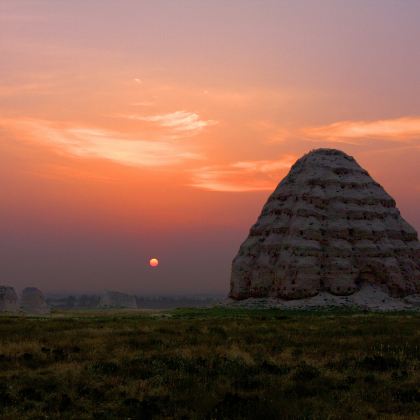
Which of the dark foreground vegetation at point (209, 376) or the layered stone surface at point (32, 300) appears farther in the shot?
the layered stone surface at point (32, 300)

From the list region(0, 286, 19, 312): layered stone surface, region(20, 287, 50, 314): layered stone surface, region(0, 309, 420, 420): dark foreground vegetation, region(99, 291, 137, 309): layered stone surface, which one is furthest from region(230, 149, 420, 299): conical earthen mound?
region(99, 291, 137, 309): layered stone surface

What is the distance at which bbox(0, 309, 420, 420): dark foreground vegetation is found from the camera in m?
14.3

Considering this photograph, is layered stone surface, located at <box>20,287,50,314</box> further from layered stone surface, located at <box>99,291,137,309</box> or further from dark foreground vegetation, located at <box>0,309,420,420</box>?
dark foreground vegetation, located at <box>0,309,420,420</box>

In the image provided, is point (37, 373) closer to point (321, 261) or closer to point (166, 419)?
point (166, 419)

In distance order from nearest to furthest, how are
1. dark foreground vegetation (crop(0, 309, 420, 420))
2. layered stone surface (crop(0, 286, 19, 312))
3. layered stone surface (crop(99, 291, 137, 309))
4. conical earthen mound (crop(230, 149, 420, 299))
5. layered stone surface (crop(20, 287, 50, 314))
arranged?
dark foreground vegetation (crop(0, 309, 420, 420)) → conical earthen mound (crop(230, 149, 420, 299)) → layered stone surface (crop(0, 286, 19, 312)) → layered stone surface (crop(20, 287, 50, 314)) → layered stone surface (crop(99, 291, 137, 309))

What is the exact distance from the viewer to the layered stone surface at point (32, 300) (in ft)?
255

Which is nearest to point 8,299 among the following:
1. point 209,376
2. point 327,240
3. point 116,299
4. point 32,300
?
point 32,300

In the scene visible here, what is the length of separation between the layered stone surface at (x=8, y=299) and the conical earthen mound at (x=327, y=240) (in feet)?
99.6

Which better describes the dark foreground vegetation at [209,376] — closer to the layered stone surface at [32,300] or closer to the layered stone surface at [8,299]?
the layered stone surface at [8,299]

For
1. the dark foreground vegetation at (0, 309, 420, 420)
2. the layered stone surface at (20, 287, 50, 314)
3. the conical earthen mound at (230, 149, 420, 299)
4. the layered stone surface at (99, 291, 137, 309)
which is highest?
the conical earthen mound at (230, 149, 420, 299)

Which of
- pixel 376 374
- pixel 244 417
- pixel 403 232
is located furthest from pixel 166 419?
pixel 403 232

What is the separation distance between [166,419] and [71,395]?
3878 mm

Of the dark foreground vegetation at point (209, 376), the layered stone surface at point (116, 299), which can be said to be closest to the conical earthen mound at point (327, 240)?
the dark foreground vegetation at point (209, 376)

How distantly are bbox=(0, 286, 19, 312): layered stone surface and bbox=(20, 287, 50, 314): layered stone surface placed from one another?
120 inches
